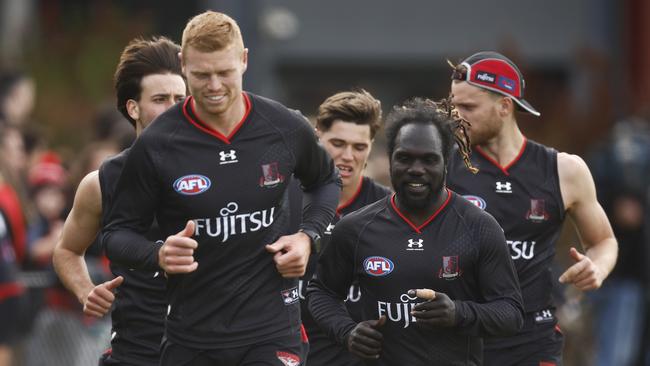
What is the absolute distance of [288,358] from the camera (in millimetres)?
6391

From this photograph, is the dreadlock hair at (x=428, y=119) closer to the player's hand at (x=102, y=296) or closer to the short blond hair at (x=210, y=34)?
the short blond hair at (x=210, y=34)

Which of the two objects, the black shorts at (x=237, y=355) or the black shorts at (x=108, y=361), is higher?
the black shorts at (x=237, y=355)

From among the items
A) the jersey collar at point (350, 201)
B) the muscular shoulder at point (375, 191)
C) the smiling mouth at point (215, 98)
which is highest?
the smiling mouth at point (215, 98)

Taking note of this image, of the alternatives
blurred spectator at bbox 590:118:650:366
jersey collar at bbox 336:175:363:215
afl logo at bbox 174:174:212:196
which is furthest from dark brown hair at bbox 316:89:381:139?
blurred spectator at bbox 590:118:650:366

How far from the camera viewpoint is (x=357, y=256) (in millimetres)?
6551

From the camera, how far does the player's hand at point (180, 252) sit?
5.88m

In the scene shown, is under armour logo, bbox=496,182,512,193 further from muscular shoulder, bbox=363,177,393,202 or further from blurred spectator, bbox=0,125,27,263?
blurred spectator, bbox=0,125,27,263

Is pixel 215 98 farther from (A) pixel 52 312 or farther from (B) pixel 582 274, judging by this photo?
(A) pixel 52 312

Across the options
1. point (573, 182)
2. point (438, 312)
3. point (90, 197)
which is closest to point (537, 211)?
point (573, 182)

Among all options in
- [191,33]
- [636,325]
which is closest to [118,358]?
[191,33]

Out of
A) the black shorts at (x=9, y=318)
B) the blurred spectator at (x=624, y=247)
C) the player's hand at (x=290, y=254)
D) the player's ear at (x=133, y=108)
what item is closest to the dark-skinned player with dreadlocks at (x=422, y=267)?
the player's hand at (x=290, y=254)

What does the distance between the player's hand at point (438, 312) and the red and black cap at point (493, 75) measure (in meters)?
1.81

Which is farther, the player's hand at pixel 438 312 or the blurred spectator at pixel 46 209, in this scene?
the blurred spectator at pixel 46 209

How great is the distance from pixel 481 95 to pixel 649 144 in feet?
21.3
